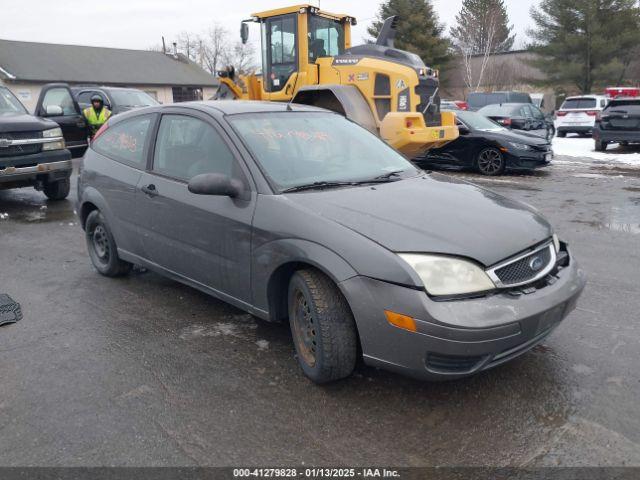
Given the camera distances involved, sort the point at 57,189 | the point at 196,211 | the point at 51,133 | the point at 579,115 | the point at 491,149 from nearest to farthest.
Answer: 1. the point at 196,211
2. the point at 51,133
3. the point at 57,189
4. the point at 491,149
5. the point at 579,115

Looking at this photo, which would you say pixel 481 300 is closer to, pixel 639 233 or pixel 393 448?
pixel 393 448

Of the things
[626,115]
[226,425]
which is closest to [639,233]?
[226,425]

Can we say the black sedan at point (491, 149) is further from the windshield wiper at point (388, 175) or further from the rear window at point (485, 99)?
the rear window at point (485, 99)

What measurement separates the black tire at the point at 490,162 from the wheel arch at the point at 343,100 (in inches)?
100

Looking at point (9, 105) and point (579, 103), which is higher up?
point (579, 103)

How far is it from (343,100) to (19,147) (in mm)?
5360

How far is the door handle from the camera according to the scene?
169 inches

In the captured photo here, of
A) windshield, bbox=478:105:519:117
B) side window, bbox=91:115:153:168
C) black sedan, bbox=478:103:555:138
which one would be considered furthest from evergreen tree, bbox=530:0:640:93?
side window, bbox=91:115:153:168

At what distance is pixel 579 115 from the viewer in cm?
2131

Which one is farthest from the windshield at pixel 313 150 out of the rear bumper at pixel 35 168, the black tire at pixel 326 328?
the rear bumper at pixel 35 168

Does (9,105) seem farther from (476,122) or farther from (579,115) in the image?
(579,115)

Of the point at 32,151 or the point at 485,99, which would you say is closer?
the point at 32,151

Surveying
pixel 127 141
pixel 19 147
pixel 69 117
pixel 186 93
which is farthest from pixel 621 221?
pixel 186 93

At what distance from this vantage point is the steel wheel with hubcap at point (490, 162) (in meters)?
11.7
